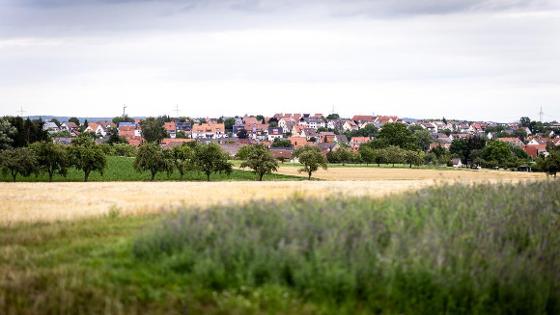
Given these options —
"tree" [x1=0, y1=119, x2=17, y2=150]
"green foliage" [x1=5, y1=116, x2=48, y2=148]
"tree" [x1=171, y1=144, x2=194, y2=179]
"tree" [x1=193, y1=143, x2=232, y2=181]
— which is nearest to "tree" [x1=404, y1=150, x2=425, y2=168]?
"tree" [x1=193, y1=143, x2=232, y2=181]

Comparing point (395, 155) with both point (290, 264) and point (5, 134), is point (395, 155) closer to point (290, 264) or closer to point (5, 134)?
point (5, 134)

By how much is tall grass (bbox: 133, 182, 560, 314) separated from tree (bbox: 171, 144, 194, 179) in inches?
2823

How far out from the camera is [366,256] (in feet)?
37.2

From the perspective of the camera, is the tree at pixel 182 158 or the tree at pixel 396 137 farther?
the tree at pixel 396 137

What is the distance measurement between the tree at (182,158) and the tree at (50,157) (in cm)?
1386

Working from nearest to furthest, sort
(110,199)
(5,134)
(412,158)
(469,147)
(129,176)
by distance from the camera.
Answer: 1. (110,199)
2. (129,176)
3. (5,134)
4. (412,158)
5. (469,147)

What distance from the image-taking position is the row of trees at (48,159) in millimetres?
75688

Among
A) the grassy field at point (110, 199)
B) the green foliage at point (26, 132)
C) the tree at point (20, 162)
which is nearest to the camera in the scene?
the grassy field at point (110, 199)

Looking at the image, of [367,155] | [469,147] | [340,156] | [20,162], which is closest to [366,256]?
[20,162]

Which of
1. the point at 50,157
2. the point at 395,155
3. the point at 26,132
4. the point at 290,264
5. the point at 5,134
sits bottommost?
the point at 395,155

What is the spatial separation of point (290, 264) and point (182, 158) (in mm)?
78079

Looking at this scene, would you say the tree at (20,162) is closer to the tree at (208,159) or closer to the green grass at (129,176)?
the green grass at (129,176)

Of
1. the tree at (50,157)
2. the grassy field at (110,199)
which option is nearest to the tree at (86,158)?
the tree at (50,157)

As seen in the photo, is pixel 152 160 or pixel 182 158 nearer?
pixel 152 160
